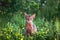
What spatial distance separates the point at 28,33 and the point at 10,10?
2.39ft

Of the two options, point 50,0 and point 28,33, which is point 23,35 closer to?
point 28,33

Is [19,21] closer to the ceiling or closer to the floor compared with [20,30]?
closer to the ceiling

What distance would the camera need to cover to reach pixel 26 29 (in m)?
3.59

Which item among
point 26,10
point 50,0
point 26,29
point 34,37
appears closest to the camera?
point 50,0

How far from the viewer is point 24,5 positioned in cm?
392

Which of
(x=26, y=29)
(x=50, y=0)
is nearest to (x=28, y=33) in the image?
(x=26, y=29)

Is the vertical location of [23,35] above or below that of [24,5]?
below

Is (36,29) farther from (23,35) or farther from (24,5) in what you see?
(24,5)

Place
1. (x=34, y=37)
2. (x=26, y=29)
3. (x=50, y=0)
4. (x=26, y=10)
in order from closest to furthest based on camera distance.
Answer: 1. (x=50, y=0)
2. (x=34, y=37)
3. (x=26, y=29)
4. (x=26, y=10)

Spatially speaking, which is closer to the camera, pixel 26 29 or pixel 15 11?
pixel 26 29

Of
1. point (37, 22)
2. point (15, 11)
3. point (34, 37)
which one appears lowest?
point (34, 37)

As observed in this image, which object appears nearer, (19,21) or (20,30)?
(20,30)

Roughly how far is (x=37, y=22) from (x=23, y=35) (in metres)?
0.42

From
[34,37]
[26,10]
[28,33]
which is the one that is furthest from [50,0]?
[26,10]
